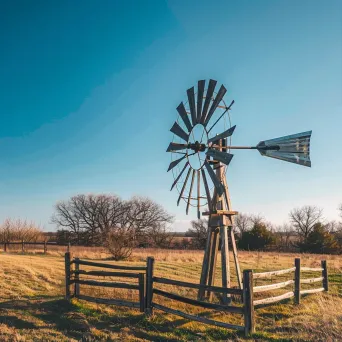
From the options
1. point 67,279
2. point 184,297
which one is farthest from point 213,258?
point 67,279

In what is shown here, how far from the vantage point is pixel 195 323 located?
8766 mm

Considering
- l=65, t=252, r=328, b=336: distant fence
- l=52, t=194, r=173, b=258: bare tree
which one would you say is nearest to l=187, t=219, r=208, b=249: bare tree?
l=52, t=194, r=173, b=258: bare tree

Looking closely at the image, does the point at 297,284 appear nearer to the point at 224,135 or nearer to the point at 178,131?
the point at 224,135

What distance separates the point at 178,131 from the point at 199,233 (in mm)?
47170

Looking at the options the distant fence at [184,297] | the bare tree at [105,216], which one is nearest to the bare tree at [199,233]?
the bare tree at [105,216]

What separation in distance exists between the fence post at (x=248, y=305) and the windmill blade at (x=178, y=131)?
4.77 meters

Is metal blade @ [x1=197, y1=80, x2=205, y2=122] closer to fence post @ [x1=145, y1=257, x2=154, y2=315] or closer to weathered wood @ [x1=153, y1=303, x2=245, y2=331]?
fence post @ [x1=145, y1=257, x2=154, y2=315]

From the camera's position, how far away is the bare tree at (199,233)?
52.6 metres

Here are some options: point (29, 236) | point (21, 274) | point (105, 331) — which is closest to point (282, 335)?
point (105, 331)

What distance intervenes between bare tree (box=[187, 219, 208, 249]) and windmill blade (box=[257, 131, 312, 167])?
41664 mm

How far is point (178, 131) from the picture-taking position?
11234 mm

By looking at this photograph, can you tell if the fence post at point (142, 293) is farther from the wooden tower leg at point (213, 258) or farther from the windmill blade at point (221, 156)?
the windmill blade at point (221, 156)

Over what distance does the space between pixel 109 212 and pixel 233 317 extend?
201 feet

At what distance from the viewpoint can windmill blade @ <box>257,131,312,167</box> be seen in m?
9.95
